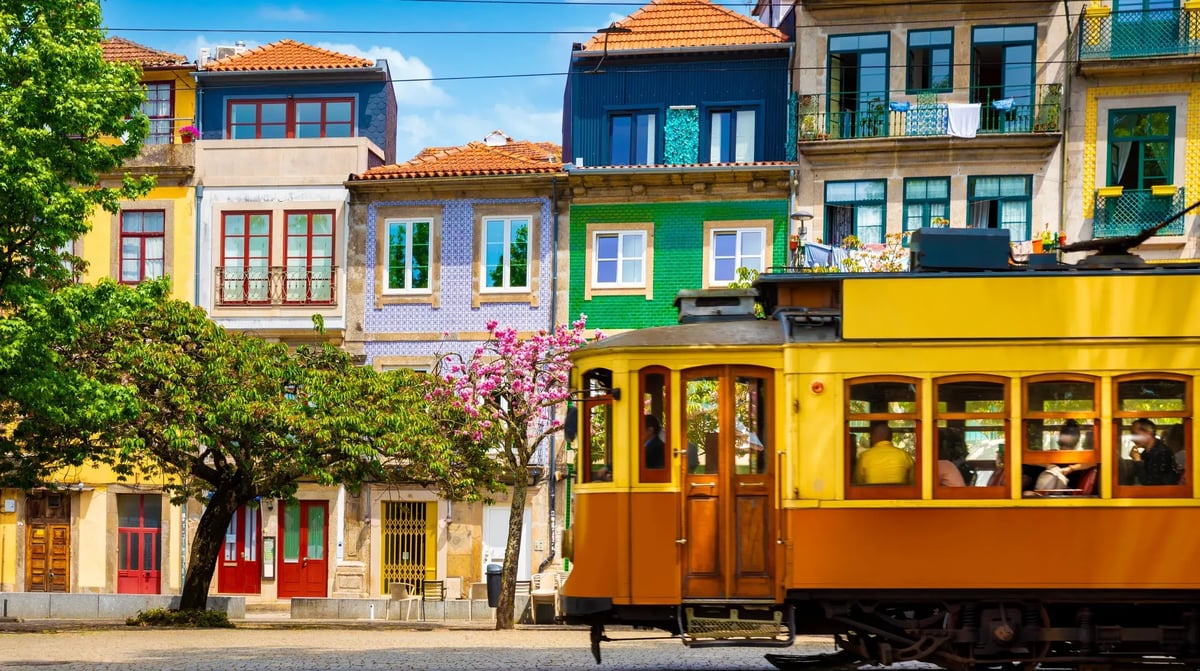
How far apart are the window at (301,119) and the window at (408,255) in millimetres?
2825

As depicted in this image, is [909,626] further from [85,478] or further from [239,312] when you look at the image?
[85,478]

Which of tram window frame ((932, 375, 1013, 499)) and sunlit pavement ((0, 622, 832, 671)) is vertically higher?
tram window frame ((932, 375, 1013, 499))

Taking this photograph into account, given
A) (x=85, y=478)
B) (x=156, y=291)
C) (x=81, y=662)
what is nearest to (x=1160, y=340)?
(x=81, y=662)

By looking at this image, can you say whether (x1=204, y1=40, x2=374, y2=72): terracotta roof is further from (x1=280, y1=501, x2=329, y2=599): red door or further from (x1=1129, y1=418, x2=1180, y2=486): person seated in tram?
(x1=1129, y1=418, x2=1180, y2=486): person seated in tram

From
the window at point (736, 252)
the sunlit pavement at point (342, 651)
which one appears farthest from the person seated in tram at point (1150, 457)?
the window at point (736, 252)

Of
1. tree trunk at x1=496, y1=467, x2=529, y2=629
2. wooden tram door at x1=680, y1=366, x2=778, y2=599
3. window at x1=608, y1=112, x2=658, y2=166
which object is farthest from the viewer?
window at x1=608, y1=112, x2=658, y2=166

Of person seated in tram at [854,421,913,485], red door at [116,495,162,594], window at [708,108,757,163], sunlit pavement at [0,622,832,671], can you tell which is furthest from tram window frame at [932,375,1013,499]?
red door at [116,495,162,594]

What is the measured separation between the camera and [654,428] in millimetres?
14656

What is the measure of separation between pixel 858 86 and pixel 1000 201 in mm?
3967

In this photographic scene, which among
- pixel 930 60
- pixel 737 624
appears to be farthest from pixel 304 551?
pixel 737 624

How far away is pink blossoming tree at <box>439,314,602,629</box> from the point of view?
29.8 metres

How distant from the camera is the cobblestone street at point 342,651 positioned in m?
17.9

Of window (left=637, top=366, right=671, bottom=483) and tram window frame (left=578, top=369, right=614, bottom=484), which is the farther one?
tram window frame (left=578, top=369, right=614, bottom=484)

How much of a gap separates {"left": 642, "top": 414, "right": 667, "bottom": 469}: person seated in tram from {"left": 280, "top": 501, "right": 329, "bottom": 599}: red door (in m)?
24.5
